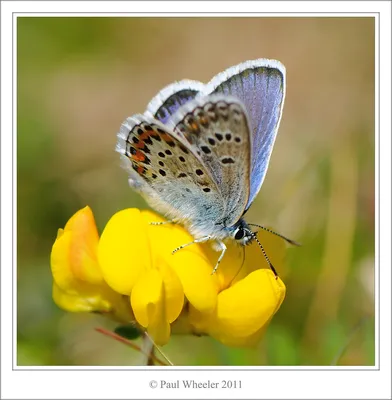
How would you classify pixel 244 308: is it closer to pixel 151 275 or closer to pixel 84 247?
pixel 151 275

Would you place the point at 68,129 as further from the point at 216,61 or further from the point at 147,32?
the point at 216,61

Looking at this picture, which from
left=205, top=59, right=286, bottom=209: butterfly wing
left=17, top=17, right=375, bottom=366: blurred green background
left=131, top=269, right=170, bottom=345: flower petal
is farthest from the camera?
left=17, top=17, right=375, bottom=366: blurred green background

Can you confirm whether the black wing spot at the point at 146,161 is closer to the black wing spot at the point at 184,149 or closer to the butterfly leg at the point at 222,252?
the black wing spot at the point at 184,149

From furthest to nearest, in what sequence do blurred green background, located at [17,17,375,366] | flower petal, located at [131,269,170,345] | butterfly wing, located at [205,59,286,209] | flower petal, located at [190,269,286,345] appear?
1. blurred green background, located at [17,17,375,366]
2. butterfly wing, located at [205,59,286,209]
3. flower petal, located at [190,269,286,345]
4. flower petal, located at [131,269,170,345]

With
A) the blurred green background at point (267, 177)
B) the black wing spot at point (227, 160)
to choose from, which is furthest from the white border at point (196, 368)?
the black wing spot at point (227, 160)

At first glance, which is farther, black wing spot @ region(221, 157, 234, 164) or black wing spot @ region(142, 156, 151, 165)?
black wing spot @ region(142, 156, 151, 165)

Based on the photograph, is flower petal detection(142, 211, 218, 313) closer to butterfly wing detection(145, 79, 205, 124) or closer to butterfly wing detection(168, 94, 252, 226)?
butterfly wing detection(168, 94, 252, 226)

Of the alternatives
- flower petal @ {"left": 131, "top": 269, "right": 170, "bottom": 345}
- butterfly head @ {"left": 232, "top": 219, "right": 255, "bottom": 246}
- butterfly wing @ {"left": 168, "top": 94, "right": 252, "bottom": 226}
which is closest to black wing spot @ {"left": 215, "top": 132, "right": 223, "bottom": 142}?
butterfly wing @ {"left": 168, "top": 94, "right": 252, "bottom": 226}
